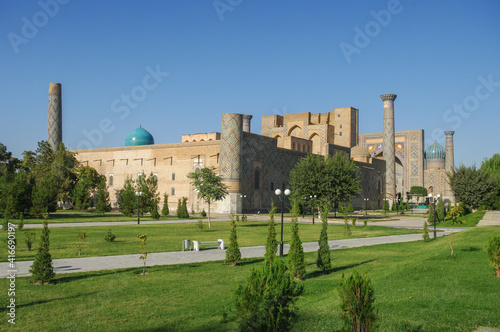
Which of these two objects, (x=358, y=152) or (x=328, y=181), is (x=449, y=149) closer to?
(x=358, y=152)

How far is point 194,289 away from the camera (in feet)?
28.9

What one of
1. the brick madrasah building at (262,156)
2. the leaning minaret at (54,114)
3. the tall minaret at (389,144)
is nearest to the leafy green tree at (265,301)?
the brick madrasah building at (262,156)

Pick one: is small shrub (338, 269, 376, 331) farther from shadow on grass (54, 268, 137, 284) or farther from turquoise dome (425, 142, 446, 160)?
turquoise dome (425, 142, 446, 160)

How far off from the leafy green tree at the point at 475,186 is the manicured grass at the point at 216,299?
26.2 meters

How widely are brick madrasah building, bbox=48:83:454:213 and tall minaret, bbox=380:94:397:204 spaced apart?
0.43ft

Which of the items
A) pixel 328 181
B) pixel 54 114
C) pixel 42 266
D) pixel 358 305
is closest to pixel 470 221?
pixel 328 181

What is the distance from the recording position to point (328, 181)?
32750 millimetres

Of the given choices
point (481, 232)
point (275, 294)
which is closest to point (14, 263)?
point (275, 294)

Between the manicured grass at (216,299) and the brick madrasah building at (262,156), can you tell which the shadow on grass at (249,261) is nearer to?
the manicured grass at (216,299)

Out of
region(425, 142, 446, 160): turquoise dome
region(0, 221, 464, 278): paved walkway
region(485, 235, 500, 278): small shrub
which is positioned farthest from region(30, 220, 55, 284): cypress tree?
region(425, 142, 446, 160): turquoise dome

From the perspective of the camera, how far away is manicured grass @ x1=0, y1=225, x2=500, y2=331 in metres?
6.19

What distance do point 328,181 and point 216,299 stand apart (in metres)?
25.6

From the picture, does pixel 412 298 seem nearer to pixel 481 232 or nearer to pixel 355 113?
pixel 481 232

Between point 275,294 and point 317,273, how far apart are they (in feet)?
21.0
